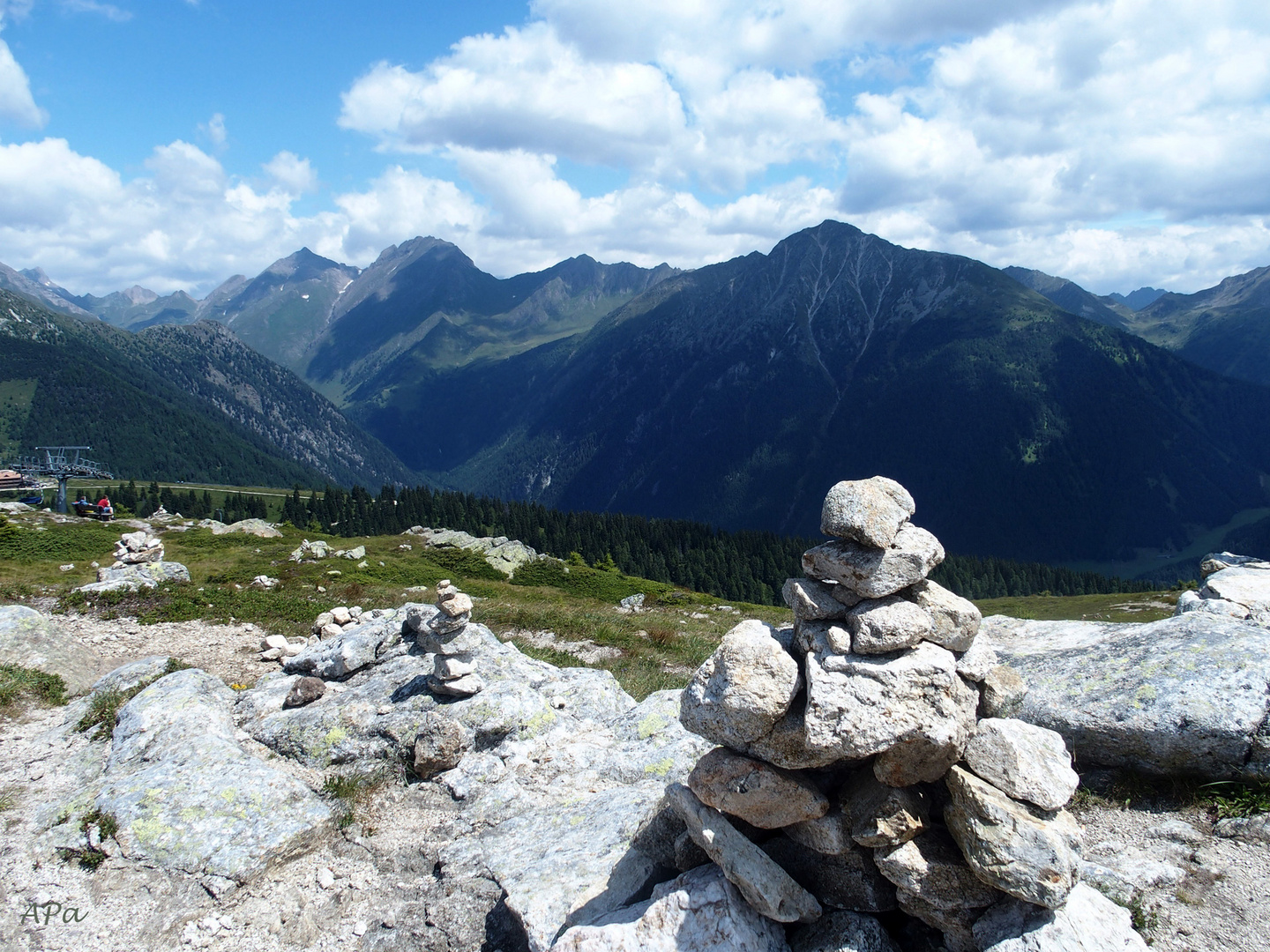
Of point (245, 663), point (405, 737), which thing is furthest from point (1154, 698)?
point (245, 663)

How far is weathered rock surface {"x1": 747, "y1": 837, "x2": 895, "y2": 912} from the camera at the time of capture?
28.5ft

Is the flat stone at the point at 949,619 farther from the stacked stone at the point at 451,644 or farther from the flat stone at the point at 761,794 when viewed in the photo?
the stacked stone at the point at 451,644

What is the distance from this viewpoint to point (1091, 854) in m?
9.55

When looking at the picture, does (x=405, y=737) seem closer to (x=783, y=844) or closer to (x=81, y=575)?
(x=783, y=844)

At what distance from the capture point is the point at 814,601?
999cm

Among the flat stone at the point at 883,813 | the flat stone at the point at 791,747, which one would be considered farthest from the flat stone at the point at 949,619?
the flat stone at the point at 791,747

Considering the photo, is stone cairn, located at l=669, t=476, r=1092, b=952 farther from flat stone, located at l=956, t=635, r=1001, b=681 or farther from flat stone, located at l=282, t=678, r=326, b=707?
flat stone, located at l=282, t=678, r=326, b=707

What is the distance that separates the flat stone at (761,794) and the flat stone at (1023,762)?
2.16m

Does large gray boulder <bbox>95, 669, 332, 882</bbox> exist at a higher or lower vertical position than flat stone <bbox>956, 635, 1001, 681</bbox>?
lower

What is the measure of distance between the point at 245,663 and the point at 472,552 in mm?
32453

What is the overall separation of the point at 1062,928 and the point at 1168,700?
485cm

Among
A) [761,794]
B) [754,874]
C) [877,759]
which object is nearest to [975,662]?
[877,759]

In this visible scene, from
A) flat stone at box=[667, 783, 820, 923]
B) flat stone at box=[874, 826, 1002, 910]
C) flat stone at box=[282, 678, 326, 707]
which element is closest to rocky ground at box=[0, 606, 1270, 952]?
flat stone at box=[874, 826, 1002, 910]

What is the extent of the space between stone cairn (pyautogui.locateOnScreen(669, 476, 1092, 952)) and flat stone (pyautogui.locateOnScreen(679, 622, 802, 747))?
0.08 ft
